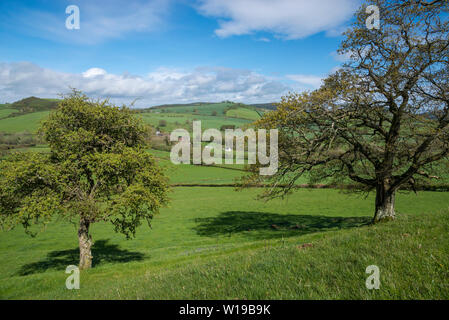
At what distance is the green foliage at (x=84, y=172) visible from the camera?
15133 mm

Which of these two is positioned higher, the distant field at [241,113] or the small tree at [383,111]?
the distant field at [241,113]

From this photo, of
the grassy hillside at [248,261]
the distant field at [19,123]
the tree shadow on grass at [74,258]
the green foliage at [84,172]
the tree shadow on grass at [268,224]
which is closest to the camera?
the grassy hillside at [248,261]

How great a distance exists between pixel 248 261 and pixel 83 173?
1385 cm

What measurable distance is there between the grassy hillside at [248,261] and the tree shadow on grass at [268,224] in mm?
122

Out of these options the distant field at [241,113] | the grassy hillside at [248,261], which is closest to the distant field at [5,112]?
the distant field at [241,113]

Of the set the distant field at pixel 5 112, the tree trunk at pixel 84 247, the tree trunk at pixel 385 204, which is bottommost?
Result: the tree trunk at pixel 84 247

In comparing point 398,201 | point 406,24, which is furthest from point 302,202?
point 406,24

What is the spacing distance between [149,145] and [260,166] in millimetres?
8475

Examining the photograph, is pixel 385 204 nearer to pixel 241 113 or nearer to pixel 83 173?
pixel 83 173

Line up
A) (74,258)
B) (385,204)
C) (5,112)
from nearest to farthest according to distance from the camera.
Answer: (385,204) < (74,258) < (5,112)

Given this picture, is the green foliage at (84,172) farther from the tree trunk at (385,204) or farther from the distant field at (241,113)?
the distant field at (241,113)

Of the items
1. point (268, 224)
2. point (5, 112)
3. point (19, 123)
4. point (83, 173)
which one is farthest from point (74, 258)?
point (5, 112)

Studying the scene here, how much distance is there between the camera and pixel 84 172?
17.1 metres
